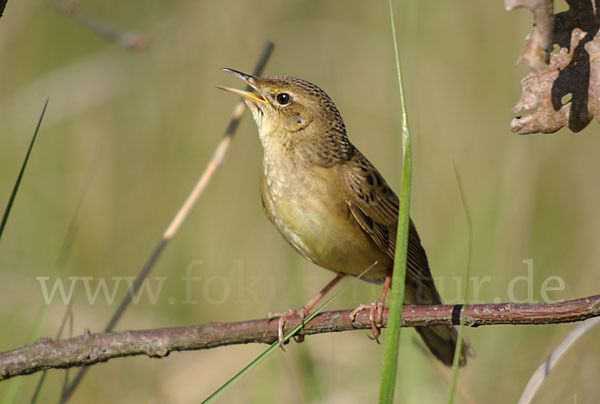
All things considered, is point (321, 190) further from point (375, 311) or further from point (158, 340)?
point (158, 340)

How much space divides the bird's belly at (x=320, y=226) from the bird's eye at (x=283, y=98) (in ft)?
1.67

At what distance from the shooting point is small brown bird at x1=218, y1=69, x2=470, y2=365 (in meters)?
3.74

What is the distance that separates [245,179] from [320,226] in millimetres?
3530

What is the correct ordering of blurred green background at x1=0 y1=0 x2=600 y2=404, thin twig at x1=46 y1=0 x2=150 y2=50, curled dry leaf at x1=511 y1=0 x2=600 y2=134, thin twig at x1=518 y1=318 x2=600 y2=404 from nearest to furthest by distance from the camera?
curled dry leaf at x1=511 y1=0 x2=600 y2=134, thin twig at x1=518 y1=318 x2=600 y2=404, thin twig at x1=46 y1=0 x2=150 y2=50, blurred green background at x1=0 y1=0 x2=600 y2=404

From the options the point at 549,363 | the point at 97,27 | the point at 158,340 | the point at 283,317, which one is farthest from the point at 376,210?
the point at 97,27

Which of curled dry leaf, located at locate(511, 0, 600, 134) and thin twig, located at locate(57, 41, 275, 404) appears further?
thin twig, located at locate(57, 41, 275, 404)

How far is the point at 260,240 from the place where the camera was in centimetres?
687

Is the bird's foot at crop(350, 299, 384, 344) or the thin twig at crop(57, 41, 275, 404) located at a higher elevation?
the thin twig at crop(57, 41, 275, 404)

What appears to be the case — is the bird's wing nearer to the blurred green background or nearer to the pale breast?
the pale breast

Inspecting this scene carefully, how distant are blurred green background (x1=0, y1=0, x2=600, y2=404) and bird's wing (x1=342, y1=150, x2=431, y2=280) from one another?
0.68 m

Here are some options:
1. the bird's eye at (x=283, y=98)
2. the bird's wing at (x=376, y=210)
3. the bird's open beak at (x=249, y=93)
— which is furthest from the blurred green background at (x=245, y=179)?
the bird's open beak at (x=249, y=93)

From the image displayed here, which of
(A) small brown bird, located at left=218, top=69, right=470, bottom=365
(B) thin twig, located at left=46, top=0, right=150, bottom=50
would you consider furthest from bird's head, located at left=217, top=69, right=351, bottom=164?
(B) thin twig, located at left=46, top=0, right=150, bottom=50

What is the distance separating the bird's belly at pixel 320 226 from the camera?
146 inches

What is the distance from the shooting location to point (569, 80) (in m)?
2.12
